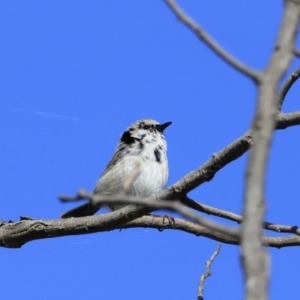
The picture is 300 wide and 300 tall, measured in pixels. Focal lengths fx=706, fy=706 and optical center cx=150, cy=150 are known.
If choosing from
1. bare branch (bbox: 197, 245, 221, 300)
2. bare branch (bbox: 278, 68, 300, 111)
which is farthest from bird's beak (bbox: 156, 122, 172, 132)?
bare branch (bbox: 278, 68, 300, 111)

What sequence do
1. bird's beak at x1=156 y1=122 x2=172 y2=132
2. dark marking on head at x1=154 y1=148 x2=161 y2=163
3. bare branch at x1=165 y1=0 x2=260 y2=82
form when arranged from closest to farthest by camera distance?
1. bare branch at x1=165 y1=0 x2=260 y2=82
2. dark marking on head at x1=154 y1=148 x2=161 y2=163
3. bird's beak at x1=156 y1=122 x2=172 y2=132

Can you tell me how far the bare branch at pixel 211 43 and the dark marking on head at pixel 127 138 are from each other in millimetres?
6856

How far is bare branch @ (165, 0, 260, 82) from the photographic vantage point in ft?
4.69

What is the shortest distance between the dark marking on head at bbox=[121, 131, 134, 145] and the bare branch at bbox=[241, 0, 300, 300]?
7.11 m

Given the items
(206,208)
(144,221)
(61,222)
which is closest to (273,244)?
(206,208)

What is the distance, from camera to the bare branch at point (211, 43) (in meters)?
1.43

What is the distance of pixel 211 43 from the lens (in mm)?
1545

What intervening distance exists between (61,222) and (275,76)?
148 inches

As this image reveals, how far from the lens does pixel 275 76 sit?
4.38ft

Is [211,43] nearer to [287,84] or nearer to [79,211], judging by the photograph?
[287,84]

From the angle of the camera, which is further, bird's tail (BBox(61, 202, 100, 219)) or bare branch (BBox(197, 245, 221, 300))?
bird's tail (BBox(61, 202, 100, 219))

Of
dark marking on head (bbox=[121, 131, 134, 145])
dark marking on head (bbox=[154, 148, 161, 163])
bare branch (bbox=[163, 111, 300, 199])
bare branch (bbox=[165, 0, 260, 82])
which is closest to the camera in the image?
bare branch (bbox=[165, 0, 260, 82])

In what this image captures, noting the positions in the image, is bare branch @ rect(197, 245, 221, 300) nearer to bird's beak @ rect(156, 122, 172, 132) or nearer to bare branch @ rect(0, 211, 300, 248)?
bare branch @ rect(0, 211, 300, 248)

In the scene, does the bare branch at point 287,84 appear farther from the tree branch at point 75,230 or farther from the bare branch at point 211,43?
the bare branch at point 211,43
